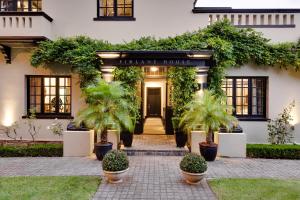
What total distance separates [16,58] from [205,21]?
887cm

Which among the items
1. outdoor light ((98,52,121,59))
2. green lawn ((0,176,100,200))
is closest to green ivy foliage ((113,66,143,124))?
outdoor light ((98,52,121,59))

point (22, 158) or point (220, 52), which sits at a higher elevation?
point (220, 52)

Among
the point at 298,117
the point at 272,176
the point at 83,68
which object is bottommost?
the point at 272,176

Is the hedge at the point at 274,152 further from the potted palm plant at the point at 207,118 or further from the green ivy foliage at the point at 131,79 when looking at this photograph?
the green ivy foliage at the point at 131,79

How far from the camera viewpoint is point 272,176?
8234 millimetres

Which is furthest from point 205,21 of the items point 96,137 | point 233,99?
point 96,137

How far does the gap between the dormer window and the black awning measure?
2.88 m

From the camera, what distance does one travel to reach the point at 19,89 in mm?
13039

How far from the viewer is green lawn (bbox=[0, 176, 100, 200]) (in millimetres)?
6395

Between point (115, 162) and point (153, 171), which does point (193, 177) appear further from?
point (115, 162)

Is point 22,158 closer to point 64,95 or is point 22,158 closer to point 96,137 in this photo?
point 96,137

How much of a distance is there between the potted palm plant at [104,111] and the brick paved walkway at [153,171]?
127 centimetres

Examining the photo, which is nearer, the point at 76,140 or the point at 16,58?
the point at 76,140

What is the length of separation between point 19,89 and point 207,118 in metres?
8.75
